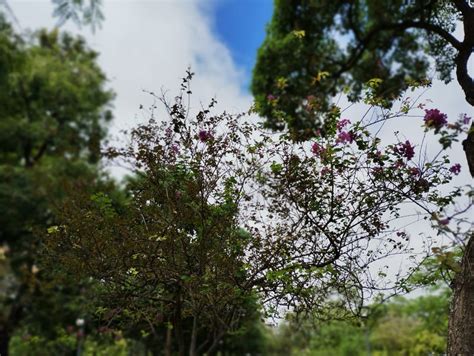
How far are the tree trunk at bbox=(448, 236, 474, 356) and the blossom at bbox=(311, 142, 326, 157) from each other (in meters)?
1.82

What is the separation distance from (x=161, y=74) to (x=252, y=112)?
1.40 m

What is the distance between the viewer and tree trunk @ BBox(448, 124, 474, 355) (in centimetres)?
495

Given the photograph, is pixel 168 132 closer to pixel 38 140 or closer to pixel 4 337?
pixel 38 140

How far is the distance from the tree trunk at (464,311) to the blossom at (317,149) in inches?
62.7

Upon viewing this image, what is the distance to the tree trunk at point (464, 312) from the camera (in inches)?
195

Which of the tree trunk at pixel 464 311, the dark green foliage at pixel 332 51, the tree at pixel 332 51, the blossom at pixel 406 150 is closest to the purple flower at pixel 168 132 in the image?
the blossom at pixel 406 150

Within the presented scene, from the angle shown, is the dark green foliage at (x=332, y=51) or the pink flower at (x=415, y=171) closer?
the pink flower at (x=415, y=171)

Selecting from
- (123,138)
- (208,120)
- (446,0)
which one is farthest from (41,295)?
(446,0)

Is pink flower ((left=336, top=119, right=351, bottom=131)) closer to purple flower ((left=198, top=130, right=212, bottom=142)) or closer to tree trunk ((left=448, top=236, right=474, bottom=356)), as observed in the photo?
purple flower ((left=198, top=130, right=212, bottom=142))

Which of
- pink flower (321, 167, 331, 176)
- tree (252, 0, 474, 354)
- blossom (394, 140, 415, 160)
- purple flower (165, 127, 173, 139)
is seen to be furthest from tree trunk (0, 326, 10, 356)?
blossom (394, 140, 415, 160)

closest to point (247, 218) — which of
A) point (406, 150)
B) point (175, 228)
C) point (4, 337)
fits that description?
point (175, 228)

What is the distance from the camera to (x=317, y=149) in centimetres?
518

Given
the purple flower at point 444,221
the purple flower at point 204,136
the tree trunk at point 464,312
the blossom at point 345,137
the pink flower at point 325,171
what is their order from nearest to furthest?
1. the purple flower at point 444,221
2. the tree trunk at point 464,312
3. the blossom at point 345,137
4. the pink flower at point 325,171
5. the purple flower at point 204,136

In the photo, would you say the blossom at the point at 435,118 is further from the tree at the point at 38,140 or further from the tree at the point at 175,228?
the tree at the point at 38,140
